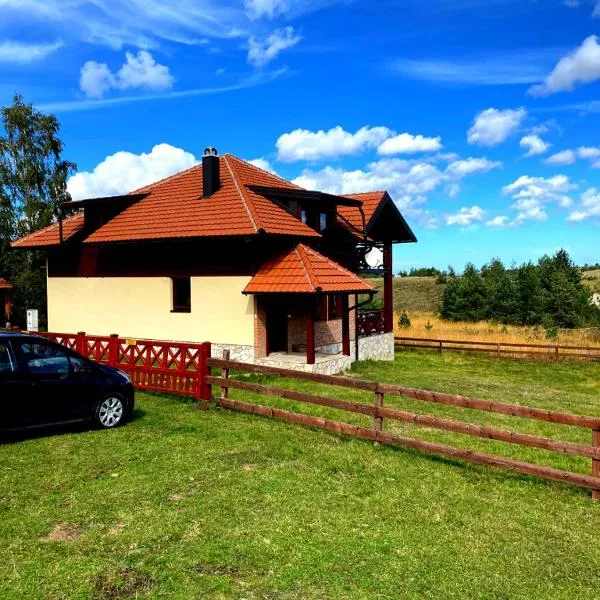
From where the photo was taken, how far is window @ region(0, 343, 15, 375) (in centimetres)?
798

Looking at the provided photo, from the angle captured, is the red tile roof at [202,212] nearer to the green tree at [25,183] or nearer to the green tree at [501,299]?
the green tree at [25,183]

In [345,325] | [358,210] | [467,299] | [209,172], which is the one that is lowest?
[345,325]

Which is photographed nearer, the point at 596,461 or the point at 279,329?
the point at 596,461

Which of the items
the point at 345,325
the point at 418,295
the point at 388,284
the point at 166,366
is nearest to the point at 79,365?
the point at 166,366

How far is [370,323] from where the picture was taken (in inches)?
906

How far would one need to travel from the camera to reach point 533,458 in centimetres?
866

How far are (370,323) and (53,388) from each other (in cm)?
1613

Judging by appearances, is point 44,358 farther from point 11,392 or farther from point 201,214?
point 201,214

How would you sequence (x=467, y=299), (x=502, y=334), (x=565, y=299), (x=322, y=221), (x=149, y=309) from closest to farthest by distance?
(x=149, y=309) → (x=322, y=221) → (x=502, y=334) → (x=565, y=299) → (x=467, y=299)

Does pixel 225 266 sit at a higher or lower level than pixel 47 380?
higher

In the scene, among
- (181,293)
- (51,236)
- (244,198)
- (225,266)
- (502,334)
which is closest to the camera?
(225,266)

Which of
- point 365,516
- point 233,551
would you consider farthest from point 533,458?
Answer: point 233,551

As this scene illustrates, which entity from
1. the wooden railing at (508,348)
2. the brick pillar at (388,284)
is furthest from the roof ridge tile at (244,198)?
the wooden railing at (508,348)

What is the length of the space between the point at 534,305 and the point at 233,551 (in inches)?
1582
